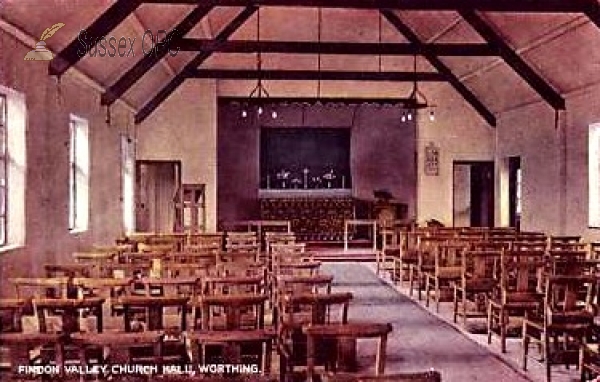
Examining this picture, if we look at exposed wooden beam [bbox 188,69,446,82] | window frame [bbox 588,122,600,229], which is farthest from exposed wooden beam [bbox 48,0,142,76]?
window frame [bbox 588,122,600,229]

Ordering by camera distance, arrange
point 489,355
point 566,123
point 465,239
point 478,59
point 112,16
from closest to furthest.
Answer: point 489,355 → point 112,16 → point 465,239 → point 566,123 → point 478,59

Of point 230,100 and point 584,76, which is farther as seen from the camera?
point 230,100

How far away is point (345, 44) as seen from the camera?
15.6 m

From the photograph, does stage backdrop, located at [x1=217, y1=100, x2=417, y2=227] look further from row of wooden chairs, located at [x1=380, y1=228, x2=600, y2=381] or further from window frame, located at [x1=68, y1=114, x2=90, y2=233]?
window frame, located at [x1=68, y1=114, x2=90, y2=233]

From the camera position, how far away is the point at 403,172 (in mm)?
23156

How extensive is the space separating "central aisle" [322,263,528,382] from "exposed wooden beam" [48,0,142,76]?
185 inches

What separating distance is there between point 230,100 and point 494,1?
360 inches

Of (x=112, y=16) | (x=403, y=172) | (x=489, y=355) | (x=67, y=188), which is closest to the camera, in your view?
(x=489, y=355)

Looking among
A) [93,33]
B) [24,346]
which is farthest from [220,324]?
[93,33]

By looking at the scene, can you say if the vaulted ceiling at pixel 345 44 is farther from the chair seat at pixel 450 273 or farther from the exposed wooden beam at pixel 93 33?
the chair seat at pixel 450 273

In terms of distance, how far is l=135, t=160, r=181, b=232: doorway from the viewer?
1908 cm

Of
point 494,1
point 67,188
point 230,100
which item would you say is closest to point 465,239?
point 494,1

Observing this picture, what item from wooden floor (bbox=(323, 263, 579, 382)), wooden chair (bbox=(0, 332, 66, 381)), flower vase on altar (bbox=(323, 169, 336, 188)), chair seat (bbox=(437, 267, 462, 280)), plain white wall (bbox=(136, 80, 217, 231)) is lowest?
wooden floor (bbox=(323, 263, 579, 382))

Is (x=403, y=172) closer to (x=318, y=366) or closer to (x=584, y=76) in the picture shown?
(x=584, y=76)
